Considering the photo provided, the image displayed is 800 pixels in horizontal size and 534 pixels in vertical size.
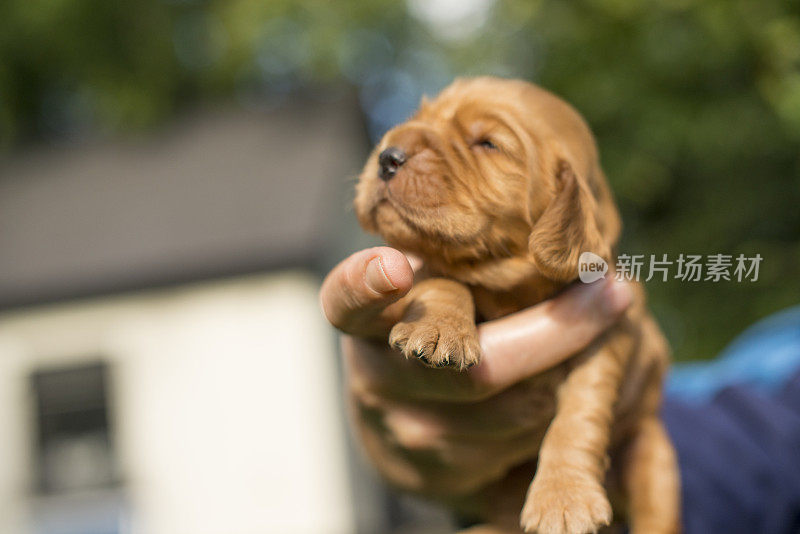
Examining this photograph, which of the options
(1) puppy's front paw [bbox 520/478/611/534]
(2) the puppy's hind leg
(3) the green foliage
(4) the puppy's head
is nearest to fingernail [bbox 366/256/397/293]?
(4) the puppy's head

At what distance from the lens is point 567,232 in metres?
2.34

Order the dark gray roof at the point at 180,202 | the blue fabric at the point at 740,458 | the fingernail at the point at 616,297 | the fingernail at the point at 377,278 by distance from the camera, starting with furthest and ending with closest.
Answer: the dark gray roof at the point at 180,202 < the blue fabric at the point at 740,458 < the fingernail at the point at 616,297 < the fingernail at the point at 377,278

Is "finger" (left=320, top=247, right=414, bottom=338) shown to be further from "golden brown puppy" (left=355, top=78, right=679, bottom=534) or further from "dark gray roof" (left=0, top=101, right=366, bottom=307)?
"dark gray roof" (left=0, top=101, right=366, bottom=307)

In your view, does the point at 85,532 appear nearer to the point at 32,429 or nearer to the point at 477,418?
the point at 32,429

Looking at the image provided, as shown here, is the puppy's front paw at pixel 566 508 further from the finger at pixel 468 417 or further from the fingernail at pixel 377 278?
the fingernail at pixel 377 278

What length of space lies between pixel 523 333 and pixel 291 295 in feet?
34.2

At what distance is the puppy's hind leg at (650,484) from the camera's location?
2.75 meters

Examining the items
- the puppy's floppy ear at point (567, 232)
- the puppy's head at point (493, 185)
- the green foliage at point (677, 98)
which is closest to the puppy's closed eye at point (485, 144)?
the puppy's head at point (493, 185)

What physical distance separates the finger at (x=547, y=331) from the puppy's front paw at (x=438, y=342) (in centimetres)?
22

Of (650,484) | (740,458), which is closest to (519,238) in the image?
(650,484)

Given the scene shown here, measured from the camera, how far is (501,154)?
255 cm

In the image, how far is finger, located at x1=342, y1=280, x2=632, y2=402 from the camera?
2404 mm

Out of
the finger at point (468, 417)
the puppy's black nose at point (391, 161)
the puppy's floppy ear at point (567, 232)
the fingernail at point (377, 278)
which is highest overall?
the puppy's black nose at point (391, 161)

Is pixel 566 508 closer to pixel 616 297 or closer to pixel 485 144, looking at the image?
pixel 616 297
